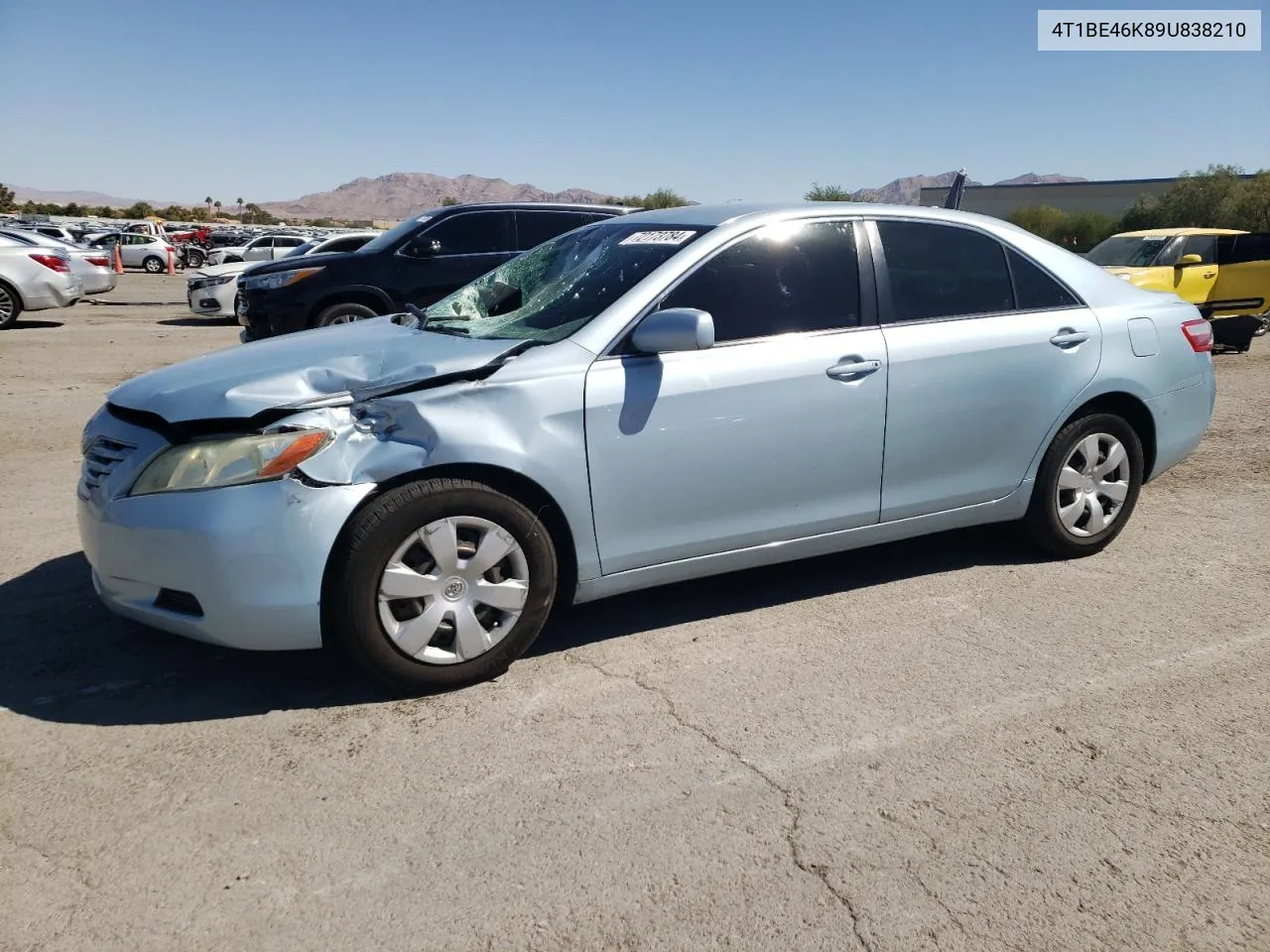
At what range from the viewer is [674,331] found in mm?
3631

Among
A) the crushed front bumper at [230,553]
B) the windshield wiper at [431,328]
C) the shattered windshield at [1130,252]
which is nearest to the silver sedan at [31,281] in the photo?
the windshield wiper at [431,328]

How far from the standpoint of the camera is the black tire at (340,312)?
10281 mm

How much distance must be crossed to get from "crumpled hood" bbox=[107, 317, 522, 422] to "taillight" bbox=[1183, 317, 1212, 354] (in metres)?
3.45

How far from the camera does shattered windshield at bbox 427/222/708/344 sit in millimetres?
3955

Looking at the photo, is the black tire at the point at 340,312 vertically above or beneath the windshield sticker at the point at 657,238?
beneath

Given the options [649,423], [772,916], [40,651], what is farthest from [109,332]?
[772,916]

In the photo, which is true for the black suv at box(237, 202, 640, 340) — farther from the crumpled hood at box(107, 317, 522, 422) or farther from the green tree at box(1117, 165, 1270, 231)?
the green tree at box(1117, 165, 1270, 231)

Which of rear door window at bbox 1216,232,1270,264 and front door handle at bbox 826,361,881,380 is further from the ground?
rear door window at bbox 1216,232,1270,264

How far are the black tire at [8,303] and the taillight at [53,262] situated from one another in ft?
2.09

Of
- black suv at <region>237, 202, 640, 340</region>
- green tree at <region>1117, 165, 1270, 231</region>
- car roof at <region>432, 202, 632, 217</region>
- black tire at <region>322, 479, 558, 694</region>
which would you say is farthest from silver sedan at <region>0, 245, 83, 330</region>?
green tree at <region>1117, 165, 1270, 231</region>

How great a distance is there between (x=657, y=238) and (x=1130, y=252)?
12.2 m

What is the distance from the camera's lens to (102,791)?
2.91m

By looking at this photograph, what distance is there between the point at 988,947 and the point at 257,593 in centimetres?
234

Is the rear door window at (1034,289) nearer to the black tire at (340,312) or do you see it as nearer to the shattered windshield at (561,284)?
the shattered windshield at (561,284)
